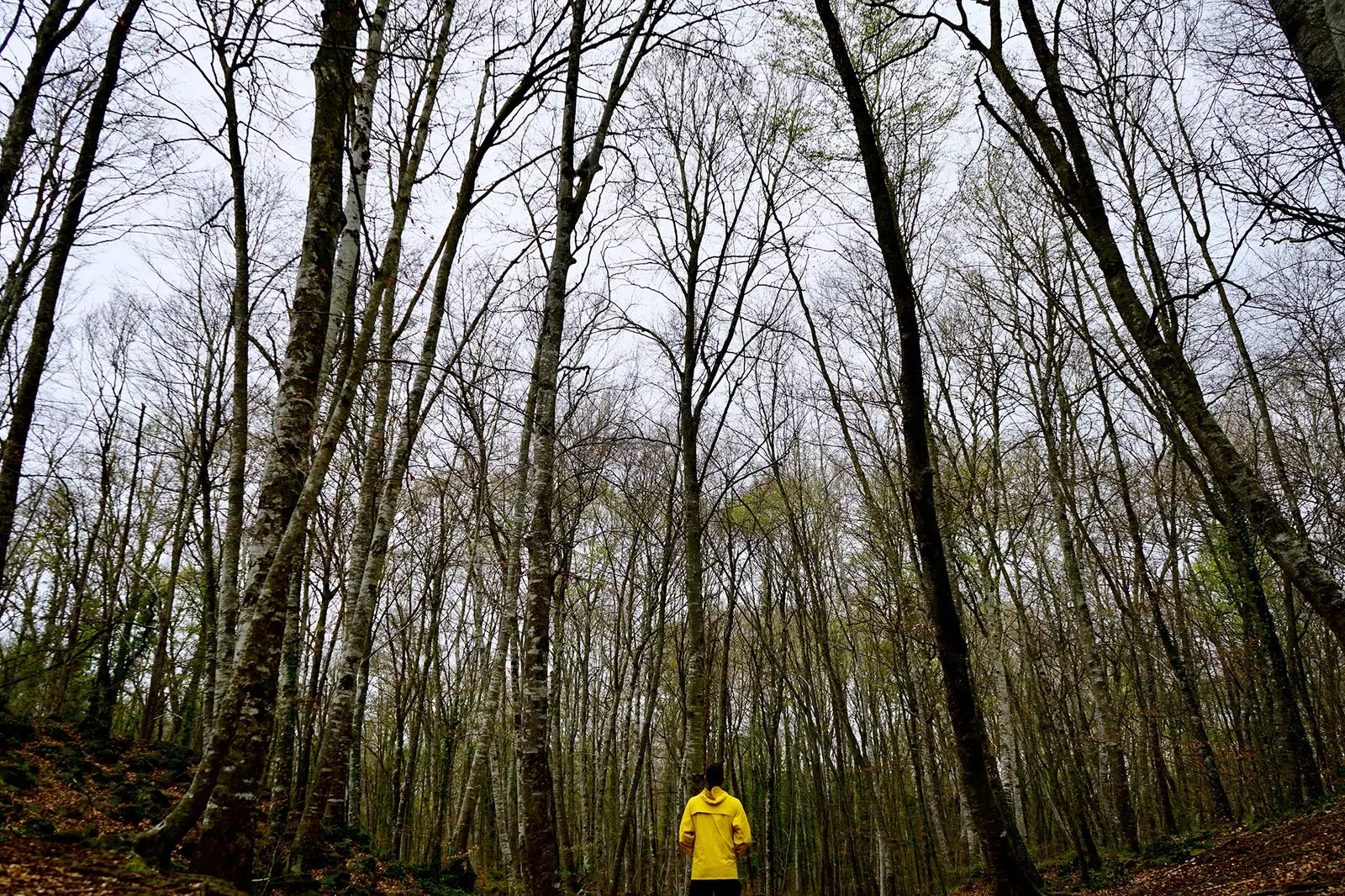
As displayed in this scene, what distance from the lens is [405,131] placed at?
8.90 metres

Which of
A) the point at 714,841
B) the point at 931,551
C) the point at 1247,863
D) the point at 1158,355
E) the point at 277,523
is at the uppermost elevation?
the point at 1158,355

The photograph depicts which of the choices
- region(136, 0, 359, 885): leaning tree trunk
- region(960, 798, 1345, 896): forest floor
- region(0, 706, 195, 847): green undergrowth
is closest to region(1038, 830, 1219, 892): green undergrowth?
region(960, 798, 1345, 896): forest floor

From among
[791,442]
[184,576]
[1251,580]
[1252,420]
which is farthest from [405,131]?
[1252,420]

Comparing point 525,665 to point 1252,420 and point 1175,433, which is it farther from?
point 1252,420

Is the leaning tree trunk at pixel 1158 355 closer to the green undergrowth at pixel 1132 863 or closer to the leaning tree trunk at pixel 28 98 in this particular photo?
the green undergrowth at pixel 1132 863

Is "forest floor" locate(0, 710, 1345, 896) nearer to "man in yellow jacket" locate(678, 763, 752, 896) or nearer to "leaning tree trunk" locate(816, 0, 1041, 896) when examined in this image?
"leaning tree trunk" locate(816, 0, 1041, 896)

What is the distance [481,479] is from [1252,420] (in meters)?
17.1

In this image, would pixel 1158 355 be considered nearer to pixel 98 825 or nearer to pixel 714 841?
pixel 714 841

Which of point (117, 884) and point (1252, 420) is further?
point (1252, 420)

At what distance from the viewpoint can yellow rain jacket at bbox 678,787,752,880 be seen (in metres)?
5.96

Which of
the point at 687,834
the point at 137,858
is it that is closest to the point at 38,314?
the point at 137,858

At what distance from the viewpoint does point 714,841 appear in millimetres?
5992

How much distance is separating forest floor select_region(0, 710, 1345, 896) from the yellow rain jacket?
3.63 metres

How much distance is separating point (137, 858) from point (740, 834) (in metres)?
4.51
